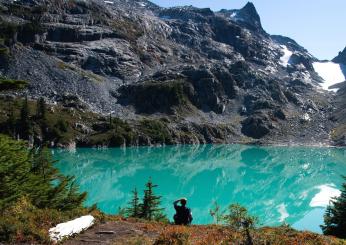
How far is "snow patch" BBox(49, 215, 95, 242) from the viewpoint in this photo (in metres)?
17.8

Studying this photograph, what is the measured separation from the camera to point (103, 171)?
108 metres

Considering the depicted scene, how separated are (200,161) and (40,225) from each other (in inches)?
4959

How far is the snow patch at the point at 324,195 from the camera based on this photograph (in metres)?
89.1

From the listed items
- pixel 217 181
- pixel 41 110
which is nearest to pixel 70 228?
pixel 217 181

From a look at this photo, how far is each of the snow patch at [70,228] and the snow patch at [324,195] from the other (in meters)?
73.3

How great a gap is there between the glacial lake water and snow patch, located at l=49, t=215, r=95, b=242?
39.2m

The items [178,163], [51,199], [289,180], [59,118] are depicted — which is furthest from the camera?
[59,118]

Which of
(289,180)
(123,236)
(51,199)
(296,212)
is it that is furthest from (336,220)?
(289,180)

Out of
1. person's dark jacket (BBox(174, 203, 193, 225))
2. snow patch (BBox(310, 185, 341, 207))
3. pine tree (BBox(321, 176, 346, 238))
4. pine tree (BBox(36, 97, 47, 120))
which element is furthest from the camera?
pine tree (BBox(36, 97, 47, 120))

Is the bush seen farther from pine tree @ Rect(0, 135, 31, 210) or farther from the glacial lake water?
the glacial lake water

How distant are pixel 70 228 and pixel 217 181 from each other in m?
90.4

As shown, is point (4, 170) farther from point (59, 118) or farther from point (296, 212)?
point (59, 118)

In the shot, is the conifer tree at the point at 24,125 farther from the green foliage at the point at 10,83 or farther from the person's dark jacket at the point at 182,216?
the green foliage at the point at 10,83


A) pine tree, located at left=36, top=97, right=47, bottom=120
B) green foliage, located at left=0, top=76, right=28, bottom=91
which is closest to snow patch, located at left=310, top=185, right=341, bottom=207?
green foliage, located at left=0, top=76, right=28, bottom=91
